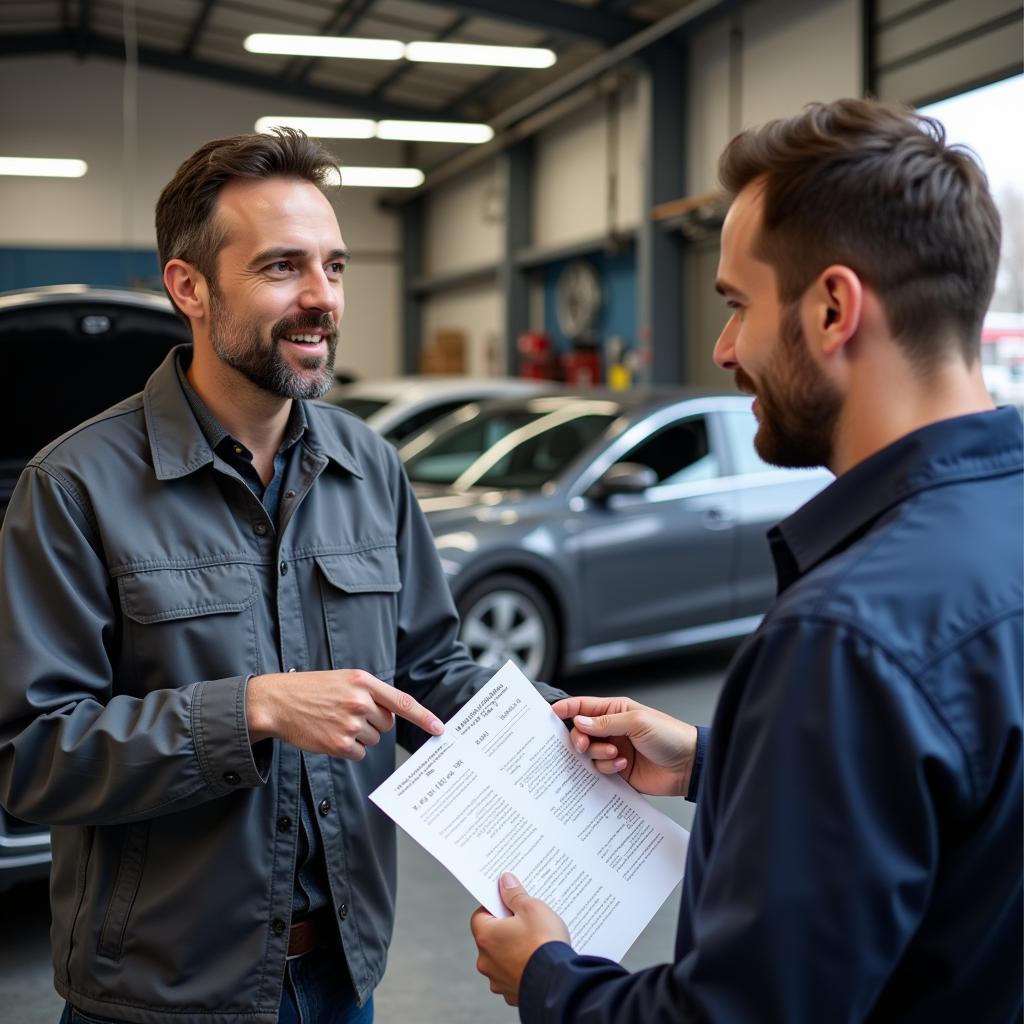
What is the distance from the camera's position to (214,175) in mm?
1800

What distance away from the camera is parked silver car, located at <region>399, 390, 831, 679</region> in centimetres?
555

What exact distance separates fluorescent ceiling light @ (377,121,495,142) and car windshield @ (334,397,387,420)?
6.64 m

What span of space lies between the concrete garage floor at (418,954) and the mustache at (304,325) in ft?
6.54

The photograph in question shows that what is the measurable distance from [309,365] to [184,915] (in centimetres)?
80

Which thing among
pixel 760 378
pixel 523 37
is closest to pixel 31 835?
pixel 760 378

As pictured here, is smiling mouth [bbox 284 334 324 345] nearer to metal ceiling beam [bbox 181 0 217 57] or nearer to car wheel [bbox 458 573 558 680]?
car wheel [bbox 458 573 558 680]

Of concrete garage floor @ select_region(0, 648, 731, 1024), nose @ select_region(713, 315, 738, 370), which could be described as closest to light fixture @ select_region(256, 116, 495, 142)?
concrete garage floor @ select_region(0, 648, 731, 1024)

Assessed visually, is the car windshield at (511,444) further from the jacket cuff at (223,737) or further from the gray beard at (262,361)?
the jacket cuff at (223,737)

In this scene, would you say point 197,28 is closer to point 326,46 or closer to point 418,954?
point 326,46

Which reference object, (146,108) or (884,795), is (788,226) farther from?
(146,108)

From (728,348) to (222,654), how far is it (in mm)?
806

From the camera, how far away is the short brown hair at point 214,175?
1.80m

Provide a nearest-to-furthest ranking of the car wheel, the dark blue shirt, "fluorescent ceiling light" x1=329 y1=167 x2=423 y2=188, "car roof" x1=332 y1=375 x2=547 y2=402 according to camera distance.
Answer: the dark blue shirt < the car wheel < "car roof" x1=332 y1=375 x2=547 y2=402 < "fluorescent ceiling light" x1=329 y1=167 x2=423 y2=188

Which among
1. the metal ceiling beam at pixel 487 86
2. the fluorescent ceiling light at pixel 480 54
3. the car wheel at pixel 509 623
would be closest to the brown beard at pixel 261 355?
the car wheel at pixel 509 623
